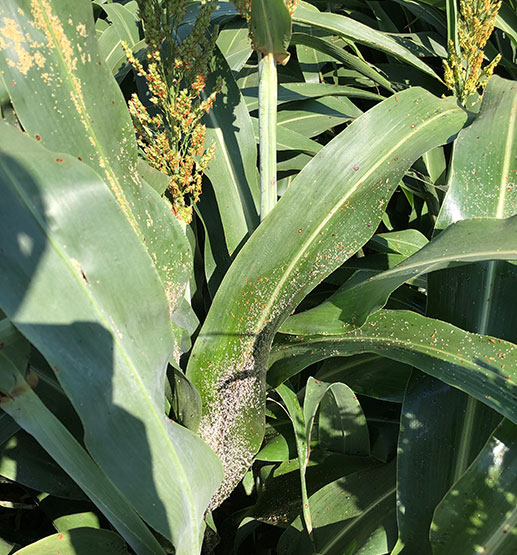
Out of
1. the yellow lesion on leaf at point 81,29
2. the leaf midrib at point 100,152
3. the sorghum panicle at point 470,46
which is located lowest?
the leaf midrib at point 100,152

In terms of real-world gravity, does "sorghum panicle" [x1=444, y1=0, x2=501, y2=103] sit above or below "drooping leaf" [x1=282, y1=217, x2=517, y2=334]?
above

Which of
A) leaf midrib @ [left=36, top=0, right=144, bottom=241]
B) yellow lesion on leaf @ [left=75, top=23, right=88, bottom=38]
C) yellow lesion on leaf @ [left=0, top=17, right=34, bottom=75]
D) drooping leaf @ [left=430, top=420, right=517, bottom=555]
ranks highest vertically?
yellow lesion on leaf @ [left=75, top=23, right=88, bottom=38]

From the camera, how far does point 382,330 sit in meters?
0.99

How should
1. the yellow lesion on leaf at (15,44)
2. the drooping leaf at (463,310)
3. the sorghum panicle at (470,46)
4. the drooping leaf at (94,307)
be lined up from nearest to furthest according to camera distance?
the drooping leaf at (94,307) → the yellow lesion on leaf at (15,44) → the drooping leaf at (463,310) → the sorghum panicle at (470,46)

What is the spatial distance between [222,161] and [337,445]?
69 centimetres

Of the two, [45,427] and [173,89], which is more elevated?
[173,89]

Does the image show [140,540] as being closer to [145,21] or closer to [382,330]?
[382,330]

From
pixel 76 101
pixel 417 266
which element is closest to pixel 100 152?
pixel 76 101

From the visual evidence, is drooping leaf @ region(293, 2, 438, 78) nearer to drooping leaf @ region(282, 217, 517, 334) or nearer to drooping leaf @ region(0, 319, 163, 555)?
drooping leaf @ region(282, 217, 517, 334)

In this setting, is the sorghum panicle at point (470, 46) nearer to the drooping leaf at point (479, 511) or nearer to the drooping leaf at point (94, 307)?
the drooping leaf at point (479, 511)

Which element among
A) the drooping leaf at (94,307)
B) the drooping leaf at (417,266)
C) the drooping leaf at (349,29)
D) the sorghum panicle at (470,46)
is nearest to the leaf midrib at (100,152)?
the drooping leaf at (94,307)

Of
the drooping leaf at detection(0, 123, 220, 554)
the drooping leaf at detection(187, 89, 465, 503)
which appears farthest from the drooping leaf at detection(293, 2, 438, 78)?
the drooping leaf at detection(0, 123, 220, 554)

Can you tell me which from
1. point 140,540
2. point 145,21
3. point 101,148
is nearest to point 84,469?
point 140,540

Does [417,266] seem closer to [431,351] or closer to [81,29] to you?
[431,351]
